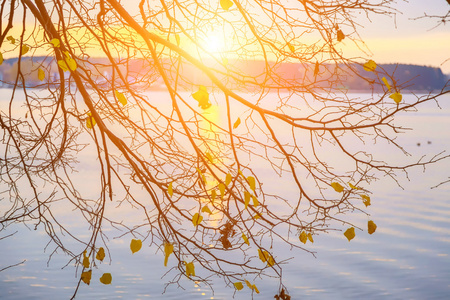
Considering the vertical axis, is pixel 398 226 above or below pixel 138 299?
above

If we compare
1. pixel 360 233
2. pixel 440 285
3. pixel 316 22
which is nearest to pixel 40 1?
pixel 316 22

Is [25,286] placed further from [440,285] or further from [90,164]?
[90,164]

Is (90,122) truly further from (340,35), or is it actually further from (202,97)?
(340,35)

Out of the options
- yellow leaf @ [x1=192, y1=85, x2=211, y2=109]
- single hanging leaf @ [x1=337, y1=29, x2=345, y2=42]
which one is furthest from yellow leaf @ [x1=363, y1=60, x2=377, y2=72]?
yellow leaf @ [x1=192, y1=85, x2=211, y2=109]

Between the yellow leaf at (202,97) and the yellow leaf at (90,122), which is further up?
the yellow leaf at (90,122)

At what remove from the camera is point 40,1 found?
5.59 metres

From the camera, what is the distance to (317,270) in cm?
1123

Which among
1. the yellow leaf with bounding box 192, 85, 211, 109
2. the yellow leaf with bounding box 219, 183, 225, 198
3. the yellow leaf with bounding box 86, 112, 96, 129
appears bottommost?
the yellow leaf with bounding box 219, 183, 225, 198

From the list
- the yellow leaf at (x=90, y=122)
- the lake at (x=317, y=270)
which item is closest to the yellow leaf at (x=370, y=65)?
the yellow leaf at (x=90, y=122)

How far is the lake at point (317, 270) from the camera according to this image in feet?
32.7

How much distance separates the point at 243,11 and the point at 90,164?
18.4 m

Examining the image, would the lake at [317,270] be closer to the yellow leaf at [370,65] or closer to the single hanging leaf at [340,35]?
the single hanging leaf at [340,35]

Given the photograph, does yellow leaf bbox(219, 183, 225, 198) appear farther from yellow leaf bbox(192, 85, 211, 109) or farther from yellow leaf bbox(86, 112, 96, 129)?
yellow leaf bbox(86, 112, 96, 129)

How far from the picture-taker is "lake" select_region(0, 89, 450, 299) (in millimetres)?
9969
